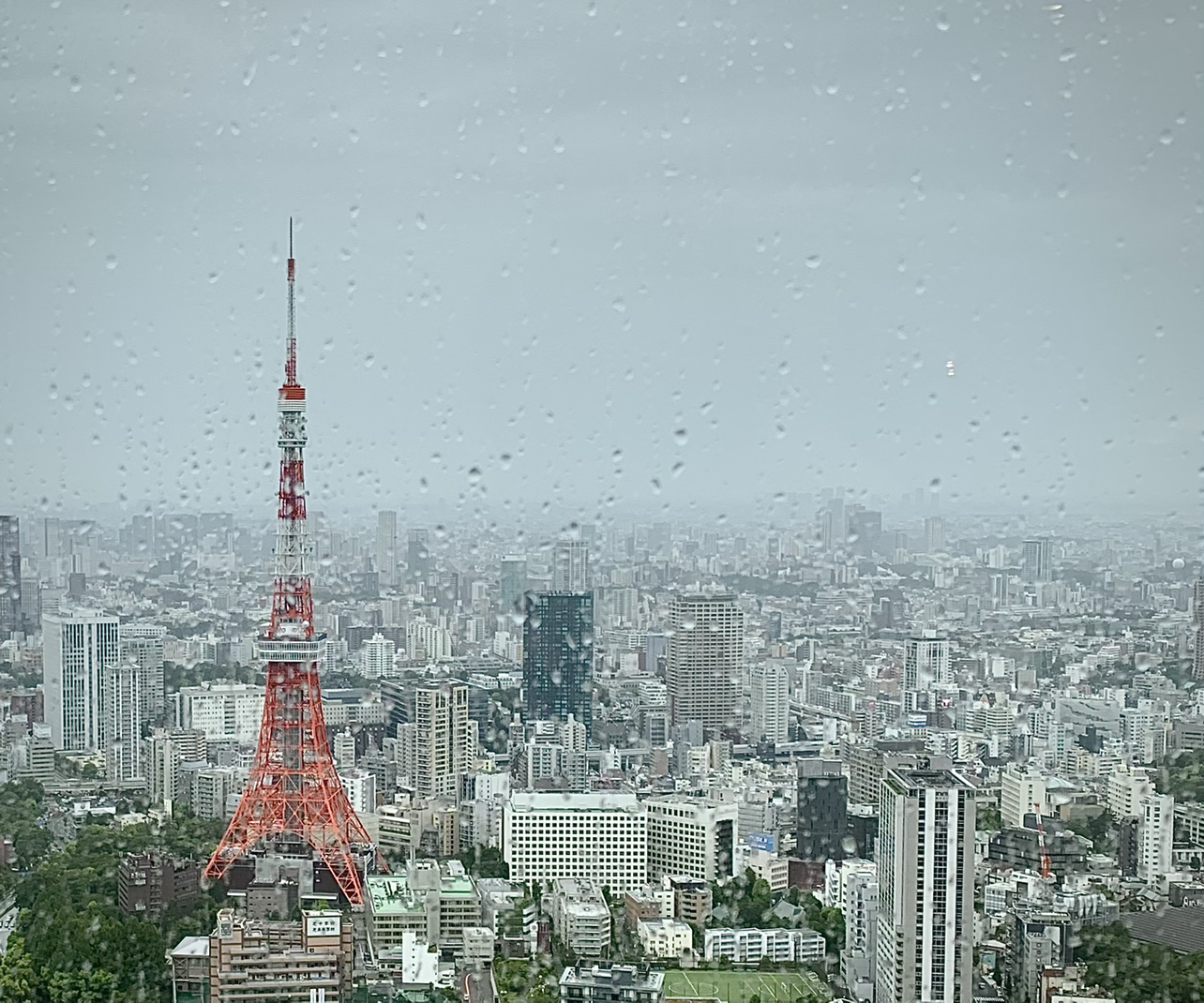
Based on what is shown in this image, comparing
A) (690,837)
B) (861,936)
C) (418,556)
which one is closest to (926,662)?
(690,837)

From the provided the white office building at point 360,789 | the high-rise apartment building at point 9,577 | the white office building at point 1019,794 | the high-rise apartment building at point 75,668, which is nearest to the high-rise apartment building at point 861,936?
the white office building at point 1019,794

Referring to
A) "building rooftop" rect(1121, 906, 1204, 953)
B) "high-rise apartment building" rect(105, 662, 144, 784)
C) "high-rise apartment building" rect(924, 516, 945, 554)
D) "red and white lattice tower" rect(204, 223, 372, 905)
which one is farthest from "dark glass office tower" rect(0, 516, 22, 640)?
"building rooftop" rect(1121, 906, 1204, 953)

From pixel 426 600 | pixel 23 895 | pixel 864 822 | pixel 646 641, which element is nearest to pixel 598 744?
pixel 646 641

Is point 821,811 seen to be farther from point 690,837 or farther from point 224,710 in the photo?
point 224,710

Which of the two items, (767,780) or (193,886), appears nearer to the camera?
(193,886)

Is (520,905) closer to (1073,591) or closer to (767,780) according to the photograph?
(767,780)

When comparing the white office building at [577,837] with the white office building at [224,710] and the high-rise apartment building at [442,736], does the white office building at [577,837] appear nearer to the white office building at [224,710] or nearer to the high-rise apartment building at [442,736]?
the high-rise apartment building at [442,736]
